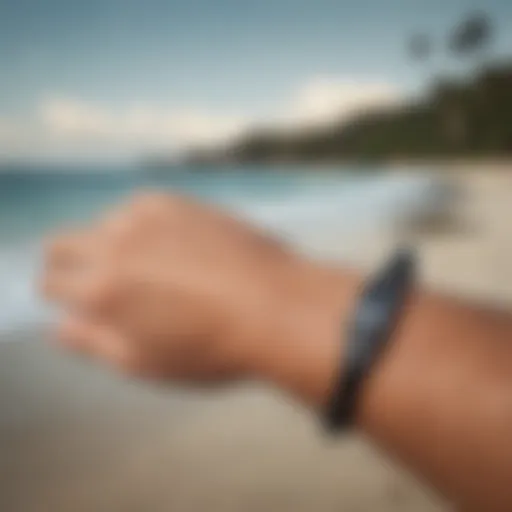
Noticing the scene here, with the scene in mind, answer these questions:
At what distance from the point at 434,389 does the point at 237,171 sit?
251 mm

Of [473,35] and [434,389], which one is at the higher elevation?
[473,35]

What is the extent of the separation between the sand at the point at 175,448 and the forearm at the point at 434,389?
0.09 ft

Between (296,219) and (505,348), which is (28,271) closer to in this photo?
(296,219)

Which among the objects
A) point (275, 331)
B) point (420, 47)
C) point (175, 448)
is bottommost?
point (175, 448)

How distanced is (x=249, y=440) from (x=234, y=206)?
8.1 inches

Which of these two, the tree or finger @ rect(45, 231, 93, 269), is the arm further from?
the tree

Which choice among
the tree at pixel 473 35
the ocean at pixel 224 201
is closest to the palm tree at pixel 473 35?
the tree at pixel 473 35

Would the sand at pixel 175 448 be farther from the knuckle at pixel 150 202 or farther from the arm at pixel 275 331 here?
the knuckle at pixel 150 202

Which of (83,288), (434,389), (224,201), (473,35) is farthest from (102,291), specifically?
(473,35)

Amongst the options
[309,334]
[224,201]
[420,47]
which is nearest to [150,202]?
[224,201]

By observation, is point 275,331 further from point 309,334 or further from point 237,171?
point 237,171

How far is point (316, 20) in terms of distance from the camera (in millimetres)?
815

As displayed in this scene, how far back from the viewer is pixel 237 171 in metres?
0.79

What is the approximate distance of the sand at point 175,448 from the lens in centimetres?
76
